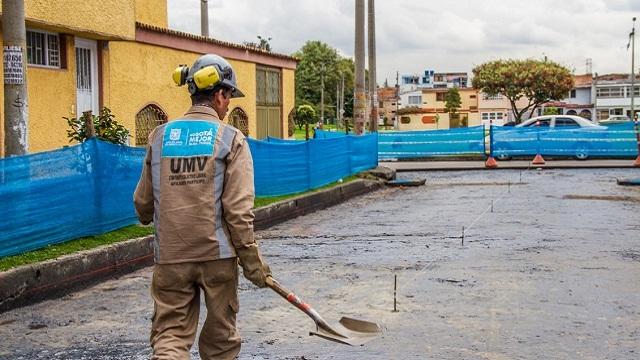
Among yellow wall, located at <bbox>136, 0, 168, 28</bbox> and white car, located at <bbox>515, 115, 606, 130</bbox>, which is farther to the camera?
white car, located at <bbox>515, 115, 606, 130</bbox>

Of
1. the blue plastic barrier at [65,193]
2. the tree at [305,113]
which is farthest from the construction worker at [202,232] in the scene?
the tree at [305,113]

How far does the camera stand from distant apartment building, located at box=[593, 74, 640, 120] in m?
94.1

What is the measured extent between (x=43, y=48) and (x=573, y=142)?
1887 centimetres

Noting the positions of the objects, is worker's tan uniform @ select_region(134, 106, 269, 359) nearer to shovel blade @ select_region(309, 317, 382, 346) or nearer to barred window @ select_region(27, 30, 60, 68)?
shovel blade @ select_region(309, 317, 382, 346)

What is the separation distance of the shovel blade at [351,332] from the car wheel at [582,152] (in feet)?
80.3

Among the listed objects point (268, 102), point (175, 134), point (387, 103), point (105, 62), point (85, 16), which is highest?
point (387, 103)

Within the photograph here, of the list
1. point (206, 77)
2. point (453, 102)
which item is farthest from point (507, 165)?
point (453, 102)

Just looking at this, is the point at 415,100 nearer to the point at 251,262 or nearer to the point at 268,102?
the point at 268,102

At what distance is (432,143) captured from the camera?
30484 millimetres

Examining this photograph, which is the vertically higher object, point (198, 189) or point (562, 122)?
point (562, 122)

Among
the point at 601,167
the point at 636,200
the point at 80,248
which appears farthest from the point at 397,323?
the point at 601,167

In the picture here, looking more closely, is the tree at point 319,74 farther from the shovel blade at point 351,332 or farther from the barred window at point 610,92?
the shovel blade at point 351,332

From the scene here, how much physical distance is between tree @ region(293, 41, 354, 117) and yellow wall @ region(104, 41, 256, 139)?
238ft

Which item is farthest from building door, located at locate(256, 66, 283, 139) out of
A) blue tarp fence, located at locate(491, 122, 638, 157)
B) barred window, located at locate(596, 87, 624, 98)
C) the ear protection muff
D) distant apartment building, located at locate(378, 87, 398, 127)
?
distant apartment building, located at locate(378, 87, 398, 127)
